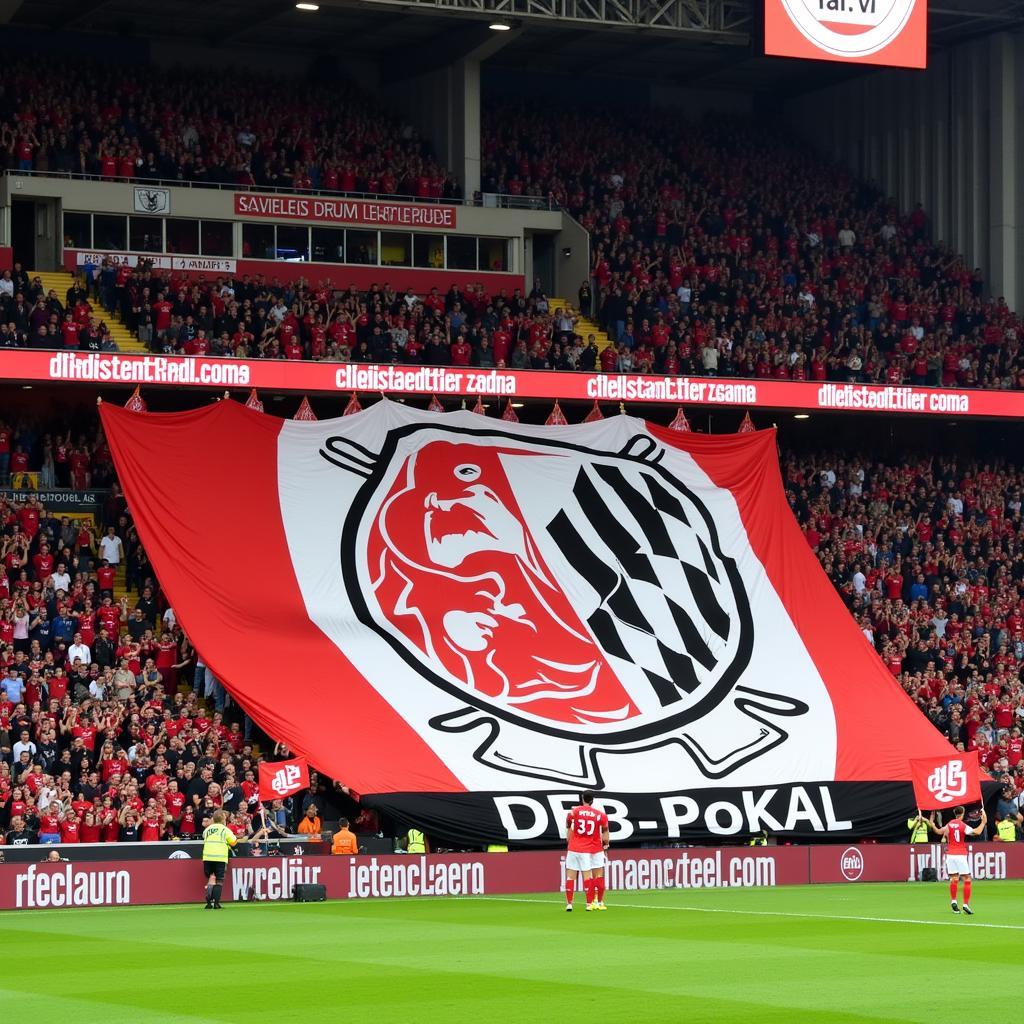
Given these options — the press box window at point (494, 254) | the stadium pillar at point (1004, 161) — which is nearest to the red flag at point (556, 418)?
the press box window at point (494, 254)

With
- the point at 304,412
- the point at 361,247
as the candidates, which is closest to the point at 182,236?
the point at 361,247

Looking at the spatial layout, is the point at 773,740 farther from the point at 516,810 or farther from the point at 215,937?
the point at 215,937

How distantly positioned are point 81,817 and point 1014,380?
27098 mm

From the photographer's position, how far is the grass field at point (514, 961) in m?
16.4

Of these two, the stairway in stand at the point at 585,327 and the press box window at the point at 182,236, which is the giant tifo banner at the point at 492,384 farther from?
the press box window at the point at 182,236

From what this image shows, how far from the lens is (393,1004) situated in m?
16.7

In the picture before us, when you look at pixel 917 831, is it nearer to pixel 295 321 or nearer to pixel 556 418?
pixel 556 418

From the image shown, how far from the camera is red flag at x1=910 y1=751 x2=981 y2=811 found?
3272 cm

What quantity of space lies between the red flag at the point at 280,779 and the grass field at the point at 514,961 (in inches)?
71.0

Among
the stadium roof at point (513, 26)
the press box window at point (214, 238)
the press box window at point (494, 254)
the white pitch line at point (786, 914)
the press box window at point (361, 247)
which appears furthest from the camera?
the press box window at point (494, 254)

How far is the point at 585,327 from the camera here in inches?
1900

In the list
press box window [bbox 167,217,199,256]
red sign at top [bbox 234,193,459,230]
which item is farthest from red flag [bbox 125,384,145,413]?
red sign at top [bbox 234,193,459,230]

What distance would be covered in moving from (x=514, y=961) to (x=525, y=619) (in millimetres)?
18898

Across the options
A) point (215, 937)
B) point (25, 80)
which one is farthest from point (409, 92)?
point (215, 937)
